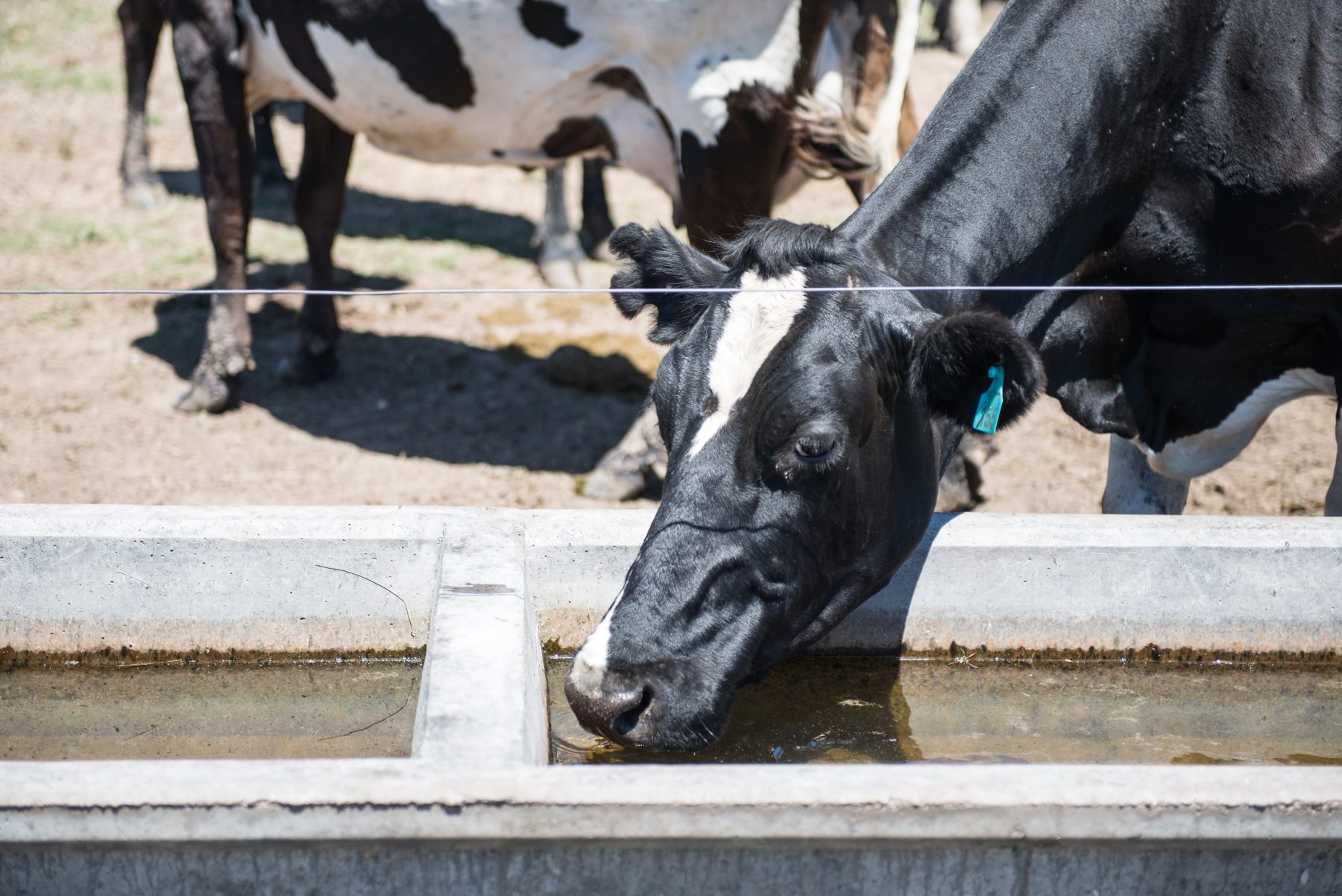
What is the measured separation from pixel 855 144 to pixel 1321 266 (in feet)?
5.85

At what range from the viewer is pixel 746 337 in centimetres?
255

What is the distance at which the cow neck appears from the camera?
9.43 ft

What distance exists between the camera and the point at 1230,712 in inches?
123

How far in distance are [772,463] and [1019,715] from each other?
102 cm

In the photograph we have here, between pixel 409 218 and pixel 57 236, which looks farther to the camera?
pixel 409 218

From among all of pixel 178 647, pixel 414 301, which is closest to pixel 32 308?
pixel 414 301

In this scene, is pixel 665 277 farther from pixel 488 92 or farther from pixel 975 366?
pixel 488 92

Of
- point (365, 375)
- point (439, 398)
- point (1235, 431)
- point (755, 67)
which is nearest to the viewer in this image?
point (1235, 431)

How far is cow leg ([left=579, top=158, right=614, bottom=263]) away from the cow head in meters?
5.42

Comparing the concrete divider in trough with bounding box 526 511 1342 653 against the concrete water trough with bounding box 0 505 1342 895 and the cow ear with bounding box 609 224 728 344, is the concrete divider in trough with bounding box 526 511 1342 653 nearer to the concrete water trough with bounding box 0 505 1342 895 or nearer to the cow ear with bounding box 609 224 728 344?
the concrete water trough with bounding box 0 505 1342 895

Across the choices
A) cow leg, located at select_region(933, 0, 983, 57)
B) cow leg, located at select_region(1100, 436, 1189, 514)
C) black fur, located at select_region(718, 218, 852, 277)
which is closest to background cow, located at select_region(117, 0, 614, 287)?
cow leg, located at select_region(1100, 436, 1189, 514)

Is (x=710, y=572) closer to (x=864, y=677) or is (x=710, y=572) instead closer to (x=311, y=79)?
(x=864, y=677)

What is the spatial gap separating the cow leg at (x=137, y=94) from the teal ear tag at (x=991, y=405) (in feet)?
22.3

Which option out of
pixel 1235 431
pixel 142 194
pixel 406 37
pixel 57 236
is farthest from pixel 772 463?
pixel 142 194
